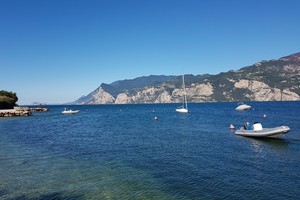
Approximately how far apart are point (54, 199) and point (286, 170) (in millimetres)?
20419

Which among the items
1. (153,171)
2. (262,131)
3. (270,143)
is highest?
(262,131)

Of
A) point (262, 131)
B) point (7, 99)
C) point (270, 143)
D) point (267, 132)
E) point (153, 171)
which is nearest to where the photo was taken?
point (153, 171)

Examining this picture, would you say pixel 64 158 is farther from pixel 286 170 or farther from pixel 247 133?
pixel 247 133

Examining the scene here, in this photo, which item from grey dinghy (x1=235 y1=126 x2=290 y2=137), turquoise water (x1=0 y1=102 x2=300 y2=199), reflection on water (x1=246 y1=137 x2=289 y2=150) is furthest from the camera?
grey dinghy (x1=235 y1=126 x2=290 y2=137)

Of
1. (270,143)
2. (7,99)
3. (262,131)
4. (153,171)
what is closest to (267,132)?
(262,131)

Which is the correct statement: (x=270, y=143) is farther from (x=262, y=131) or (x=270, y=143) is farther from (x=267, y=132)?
(x=262, y=131)

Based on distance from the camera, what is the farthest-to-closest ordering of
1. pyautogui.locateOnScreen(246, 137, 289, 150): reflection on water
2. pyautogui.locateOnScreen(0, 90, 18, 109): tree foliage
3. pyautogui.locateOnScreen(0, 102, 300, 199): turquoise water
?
pyautogui.locateOnScreen(0, 90, 18, 109): tree foliage, pyautogui.locateOnScreen(246, 137, 289, 150): reflection on water, pyautogui.locateOnScreen(0, 102, 300, 199): turquoise water

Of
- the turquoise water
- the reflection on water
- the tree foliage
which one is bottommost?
the reflection on water

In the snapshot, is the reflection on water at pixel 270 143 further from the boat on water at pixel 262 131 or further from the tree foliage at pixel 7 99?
the tree foliage at pixel 7 99

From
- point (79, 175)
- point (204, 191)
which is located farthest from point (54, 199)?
point (204, 191)

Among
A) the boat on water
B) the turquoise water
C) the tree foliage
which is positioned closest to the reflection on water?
the turquoise water

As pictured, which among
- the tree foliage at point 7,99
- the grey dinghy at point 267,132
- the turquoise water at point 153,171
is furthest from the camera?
the tree foliage at point 7,99

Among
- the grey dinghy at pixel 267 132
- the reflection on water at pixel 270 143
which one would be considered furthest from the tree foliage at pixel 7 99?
the reflection on water at pixel 270 143

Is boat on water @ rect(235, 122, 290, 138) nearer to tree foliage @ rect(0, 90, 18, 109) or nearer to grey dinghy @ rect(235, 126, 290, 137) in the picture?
grey dinghy @ rect(235, 126, 290, 137)
